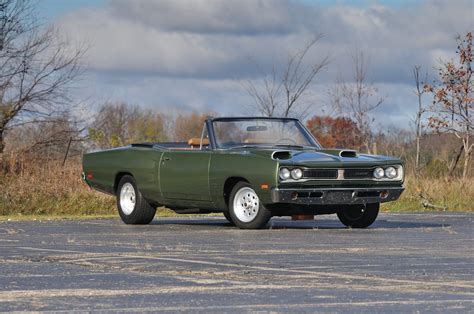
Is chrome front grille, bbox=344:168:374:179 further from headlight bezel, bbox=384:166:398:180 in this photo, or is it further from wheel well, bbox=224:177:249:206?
wheel well, bbox=224:177:249:206

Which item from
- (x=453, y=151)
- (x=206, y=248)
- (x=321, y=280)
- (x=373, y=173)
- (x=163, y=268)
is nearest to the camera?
(x=321, y=280)

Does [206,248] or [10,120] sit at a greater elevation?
[10,120]

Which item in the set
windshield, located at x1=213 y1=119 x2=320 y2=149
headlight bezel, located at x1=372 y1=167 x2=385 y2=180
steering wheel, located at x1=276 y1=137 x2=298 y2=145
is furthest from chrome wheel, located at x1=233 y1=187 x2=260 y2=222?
headlight bezel, located at x1=372 y1=167 x2=385 y2=180

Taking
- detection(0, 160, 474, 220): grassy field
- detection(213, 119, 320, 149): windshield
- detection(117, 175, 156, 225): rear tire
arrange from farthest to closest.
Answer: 1. detection(0, 160, 474, 220): grassy field
2. detection(117, 175, 156, 225): rear tire
3. detection(213, 119, 320, 149): windshield

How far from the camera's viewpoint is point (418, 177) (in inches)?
1081

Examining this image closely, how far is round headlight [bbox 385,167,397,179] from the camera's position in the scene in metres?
15.9

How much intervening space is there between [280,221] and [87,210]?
18.2 ft

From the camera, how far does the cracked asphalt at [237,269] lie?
7766 millimetres

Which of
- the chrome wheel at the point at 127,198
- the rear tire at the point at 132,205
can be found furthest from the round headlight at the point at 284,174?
the chrome wheel at the point at 127,198

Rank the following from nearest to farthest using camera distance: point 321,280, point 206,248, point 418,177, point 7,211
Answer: point 321,280, point 206,248, point 7,211, point 418,177

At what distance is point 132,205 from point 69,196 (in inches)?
229

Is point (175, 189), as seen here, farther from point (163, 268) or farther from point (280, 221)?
point (163, 268)

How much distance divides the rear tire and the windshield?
1.49m

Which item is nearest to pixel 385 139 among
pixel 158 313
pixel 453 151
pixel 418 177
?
pixel 453 151
